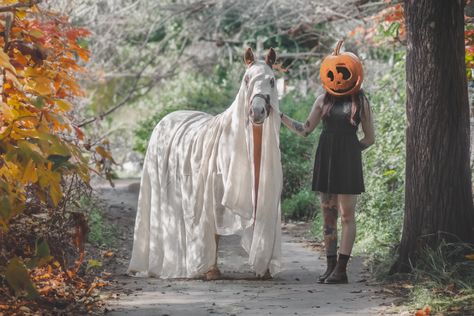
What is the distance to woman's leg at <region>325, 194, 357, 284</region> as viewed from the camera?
25.5 ft

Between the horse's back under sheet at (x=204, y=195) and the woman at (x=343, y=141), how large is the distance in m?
0.45

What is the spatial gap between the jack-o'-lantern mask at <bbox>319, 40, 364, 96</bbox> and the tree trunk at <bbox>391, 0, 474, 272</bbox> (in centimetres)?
58

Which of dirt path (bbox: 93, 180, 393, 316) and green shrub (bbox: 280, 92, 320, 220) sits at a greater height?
green shrub (bbox: 280, 92, 320, 220)

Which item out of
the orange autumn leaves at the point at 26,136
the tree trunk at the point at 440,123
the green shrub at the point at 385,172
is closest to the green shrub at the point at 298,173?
the green shrub at the point at 385,172

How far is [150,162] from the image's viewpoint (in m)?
8.85

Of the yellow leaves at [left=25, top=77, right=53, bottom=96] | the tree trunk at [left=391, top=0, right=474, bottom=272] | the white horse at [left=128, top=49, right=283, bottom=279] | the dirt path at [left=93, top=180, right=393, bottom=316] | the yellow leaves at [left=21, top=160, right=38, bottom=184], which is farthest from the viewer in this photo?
the white horse at [left=128, top=49, right=283, bottom=279]

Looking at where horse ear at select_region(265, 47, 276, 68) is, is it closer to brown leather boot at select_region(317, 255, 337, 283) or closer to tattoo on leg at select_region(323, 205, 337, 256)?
tattoo on leg at select_region(323, 205, 337, 256)

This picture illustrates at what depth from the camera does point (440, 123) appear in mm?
7207

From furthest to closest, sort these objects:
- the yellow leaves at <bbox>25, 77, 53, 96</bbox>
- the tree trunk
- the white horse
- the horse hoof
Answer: the horse hoof < the white horse < the tree trunk < the yellow leaves at <bbox>25, 77, 53, 96</bbox>

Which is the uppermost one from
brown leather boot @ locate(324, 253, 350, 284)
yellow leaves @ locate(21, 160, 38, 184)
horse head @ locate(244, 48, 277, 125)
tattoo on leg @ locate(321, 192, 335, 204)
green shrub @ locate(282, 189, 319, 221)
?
horse head @ locate(244, 48, 277, 125)

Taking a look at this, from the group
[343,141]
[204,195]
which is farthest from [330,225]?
[204,195]

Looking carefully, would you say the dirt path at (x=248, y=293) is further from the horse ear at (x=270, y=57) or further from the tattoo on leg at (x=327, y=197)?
the horse ear at (x=270, y=57)

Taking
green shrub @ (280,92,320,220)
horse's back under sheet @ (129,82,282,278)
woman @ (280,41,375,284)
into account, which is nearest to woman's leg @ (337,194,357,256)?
woman @ (280,41,375,284)

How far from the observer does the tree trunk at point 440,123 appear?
718 cm
